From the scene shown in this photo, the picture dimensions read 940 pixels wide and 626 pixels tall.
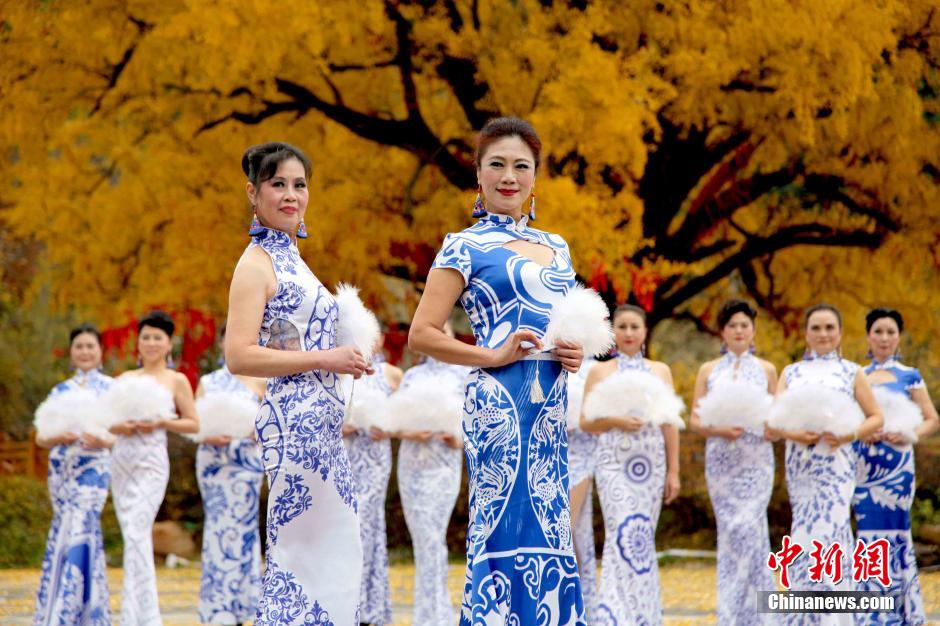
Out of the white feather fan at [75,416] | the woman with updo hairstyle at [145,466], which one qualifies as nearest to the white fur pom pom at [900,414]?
the woman with updo hairstyle at [145,466]

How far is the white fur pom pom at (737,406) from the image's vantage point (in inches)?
369

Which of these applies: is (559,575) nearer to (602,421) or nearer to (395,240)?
(602,421)

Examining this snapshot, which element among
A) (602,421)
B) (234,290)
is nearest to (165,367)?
(602,421)

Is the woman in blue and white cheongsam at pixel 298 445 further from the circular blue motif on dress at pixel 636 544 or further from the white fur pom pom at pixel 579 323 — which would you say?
the circular blue motif on dress at pixel 636 544

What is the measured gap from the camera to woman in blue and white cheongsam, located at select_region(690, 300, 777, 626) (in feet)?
30.7

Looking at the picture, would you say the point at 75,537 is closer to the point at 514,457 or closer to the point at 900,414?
the point at 514,457

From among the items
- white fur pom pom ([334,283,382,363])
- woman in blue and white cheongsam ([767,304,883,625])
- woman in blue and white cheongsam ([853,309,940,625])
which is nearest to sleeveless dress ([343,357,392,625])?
woman in blue and white cheongsam ([767,304,883,625])

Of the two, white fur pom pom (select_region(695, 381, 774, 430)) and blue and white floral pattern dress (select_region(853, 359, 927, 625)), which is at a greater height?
white fur pom pom (select_region(695, 381, 774, 430))

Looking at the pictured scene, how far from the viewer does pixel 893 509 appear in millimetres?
9820

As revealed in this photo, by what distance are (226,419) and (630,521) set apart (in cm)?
305

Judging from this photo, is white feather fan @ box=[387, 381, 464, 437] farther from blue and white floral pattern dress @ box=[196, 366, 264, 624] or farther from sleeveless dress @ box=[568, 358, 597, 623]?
blue and white floral pattern dress @ box=[196, 366, 264, 624]

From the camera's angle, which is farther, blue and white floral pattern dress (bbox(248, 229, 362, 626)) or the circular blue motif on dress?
the circular blue motif on dress

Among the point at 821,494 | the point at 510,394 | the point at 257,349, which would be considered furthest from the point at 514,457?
the point at 821,494

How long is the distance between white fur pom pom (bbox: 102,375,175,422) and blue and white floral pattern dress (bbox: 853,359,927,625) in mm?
4847
